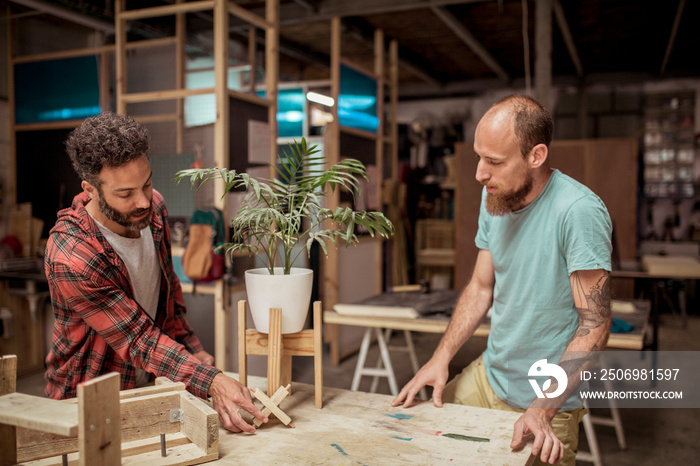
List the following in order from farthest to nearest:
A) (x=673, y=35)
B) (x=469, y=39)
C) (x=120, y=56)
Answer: (x=469, y=39) → (x=673, y=35) → (x=120, y=56)

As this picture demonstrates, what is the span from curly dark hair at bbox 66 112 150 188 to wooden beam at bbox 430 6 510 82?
4223 millimetres

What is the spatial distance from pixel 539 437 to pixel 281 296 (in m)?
0.75

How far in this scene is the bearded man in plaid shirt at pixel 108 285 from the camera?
1478mm

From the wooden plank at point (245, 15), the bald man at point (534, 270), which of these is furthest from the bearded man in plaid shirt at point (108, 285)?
the wooden plank at point (245, 15)

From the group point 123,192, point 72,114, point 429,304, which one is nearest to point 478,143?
point 123,192

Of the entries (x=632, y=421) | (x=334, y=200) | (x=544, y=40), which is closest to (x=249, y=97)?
(x=334, y=200)

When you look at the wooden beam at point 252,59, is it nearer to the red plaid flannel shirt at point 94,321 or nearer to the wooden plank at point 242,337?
the red plaid flannel shirt at point 94,321

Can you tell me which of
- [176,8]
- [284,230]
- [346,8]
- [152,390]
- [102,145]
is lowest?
Result: [152,390]

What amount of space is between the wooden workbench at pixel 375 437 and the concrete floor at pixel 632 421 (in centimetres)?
209

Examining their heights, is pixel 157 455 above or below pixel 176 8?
below

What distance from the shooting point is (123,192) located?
5.02 feet

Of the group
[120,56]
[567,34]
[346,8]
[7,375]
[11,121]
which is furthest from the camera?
[567,34]

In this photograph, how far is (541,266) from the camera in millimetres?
1708

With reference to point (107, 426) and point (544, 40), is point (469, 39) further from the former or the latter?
point (107, 426)
